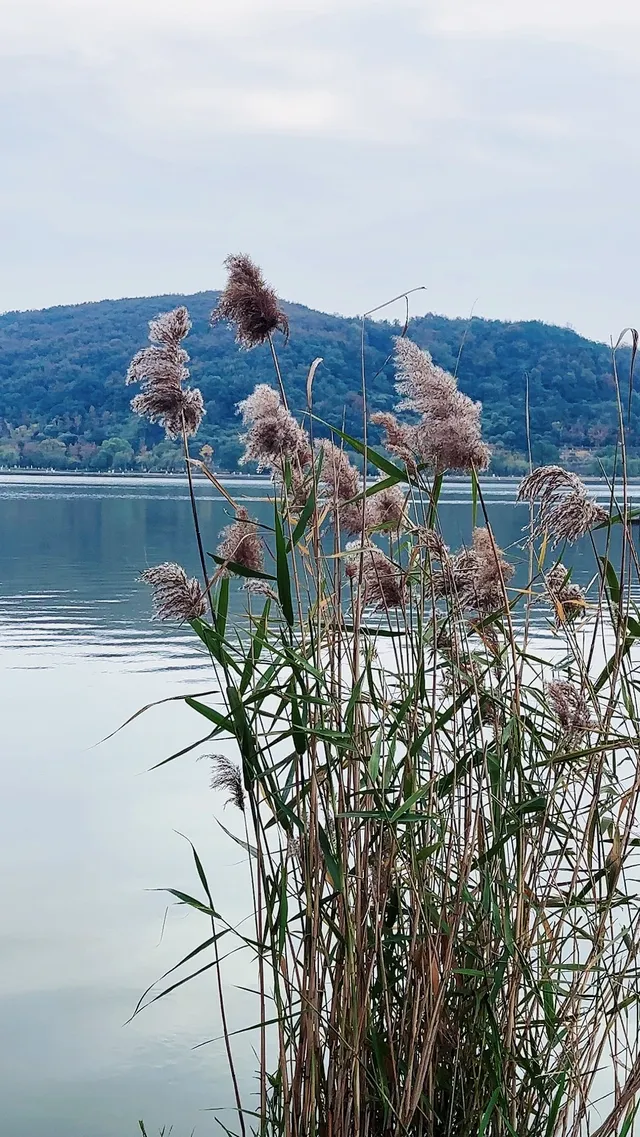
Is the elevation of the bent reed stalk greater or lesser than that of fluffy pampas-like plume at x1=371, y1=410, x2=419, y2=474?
lesser

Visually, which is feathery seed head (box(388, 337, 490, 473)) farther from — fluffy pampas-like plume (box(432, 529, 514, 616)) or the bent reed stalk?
fluffy pampas-like plume (box(432, 529, 514, 616))

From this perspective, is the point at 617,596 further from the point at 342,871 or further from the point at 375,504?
the point at 342,871

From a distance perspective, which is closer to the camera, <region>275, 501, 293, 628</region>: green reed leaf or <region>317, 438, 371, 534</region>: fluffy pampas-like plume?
<region>275, 501, 293, 628</region>: green reed leaf

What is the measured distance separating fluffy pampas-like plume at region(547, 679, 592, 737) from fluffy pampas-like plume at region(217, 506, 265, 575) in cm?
47

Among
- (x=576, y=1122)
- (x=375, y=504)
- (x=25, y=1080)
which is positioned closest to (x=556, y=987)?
(x=576, y=1122)

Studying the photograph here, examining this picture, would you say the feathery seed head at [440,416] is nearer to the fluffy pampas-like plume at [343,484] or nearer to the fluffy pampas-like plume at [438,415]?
the fluffy pampas-like plume at [438,415]

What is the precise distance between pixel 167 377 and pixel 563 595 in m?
0.72

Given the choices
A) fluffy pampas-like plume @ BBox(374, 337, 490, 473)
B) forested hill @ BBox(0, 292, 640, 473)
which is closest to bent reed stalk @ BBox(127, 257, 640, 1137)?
fluffy pampas-like plume @ BBox(374, 337, 490, 473)

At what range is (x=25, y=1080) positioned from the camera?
10.6 ft

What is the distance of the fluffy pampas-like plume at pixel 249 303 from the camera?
1.82m

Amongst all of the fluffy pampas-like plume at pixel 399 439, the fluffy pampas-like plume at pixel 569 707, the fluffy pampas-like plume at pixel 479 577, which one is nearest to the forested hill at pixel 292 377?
the fluffy pampas-like plume at pixel 399 439

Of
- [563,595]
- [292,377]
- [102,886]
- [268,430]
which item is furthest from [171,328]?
[292,377]

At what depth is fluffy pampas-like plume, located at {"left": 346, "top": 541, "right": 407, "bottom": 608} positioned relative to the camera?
6.28 feet

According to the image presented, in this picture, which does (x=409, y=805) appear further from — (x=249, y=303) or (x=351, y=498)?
(x=249, y=303)
